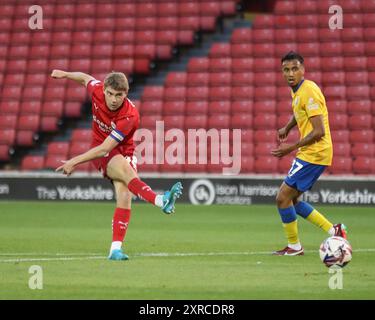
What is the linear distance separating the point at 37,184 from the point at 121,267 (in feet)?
35.7

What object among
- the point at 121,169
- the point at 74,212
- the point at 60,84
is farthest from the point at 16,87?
the point at 121,169

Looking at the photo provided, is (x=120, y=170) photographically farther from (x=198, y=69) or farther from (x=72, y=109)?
(x=198, y=69)

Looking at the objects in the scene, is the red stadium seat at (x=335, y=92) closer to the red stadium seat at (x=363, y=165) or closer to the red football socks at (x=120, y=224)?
the red stadium seat at (x=363, y=165)

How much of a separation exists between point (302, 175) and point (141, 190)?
1757mm

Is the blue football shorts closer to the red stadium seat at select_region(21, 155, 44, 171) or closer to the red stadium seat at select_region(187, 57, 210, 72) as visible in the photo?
the red stadium seat at select_region(21, 155, 44, 171)

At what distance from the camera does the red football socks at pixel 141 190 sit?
900 centimetres

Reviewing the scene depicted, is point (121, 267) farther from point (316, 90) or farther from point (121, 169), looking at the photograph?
point (316, 90)

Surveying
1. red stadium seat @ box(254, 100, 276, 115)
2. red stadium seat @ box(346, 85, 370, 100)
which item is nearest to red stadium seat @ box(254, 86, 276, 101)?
red stadium seat @ box(254, 100, 276, 115)

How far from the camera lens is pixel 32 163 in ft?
67.7

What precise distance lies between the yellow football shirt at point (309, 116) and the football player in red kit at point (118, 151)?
61.4 inches

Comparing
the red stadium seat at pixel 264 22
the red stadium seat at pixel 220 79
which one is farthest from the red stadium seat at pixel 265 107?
the red stadium seat at pixel 264 22

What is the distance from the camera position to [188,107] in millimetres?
21016

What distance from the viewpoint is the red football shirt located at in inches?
351

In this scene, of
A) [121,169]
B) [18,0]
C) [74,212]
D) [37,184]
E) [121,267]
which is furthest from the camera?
[18,0]
